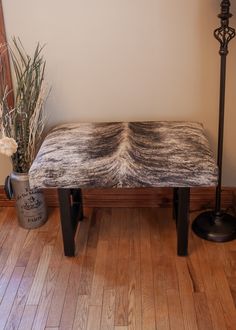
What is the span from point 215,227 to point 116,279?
0.60 metres

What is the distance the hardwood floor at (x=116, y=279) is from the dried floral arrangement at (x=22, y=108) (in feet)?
1.47

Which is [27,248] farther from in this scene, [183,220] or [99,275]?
[183,220]

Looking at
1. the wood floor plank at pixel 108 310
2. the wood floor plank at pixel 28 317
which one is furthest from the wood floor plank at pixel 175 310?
the wood floor plank at pixel 28 317

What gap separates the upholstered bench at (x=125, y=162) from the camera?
1843 millimetres

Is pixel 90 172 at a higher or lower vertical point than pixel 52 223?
higher

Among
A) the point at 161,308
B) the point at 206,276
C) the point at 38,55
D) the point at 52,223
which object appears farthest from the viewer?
the point at 52,223

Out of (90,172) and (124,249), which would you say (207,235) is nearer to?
(124,249)

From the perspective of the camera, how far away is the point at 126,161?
1870 mm

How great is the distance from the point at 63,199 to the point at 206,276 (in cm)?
72

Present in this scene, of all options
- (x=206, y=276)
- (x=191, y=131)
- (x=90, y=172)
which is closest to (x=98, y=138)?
(x=90, y=172)

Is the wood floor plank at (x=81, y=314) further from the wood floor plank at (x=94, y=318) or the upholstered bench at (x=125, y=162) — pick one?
the upholstered bench at (x=125, y=162)

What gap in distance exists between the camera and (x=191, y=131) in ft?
6.96

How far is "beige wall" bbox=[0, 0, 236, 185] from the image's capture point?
213 cm

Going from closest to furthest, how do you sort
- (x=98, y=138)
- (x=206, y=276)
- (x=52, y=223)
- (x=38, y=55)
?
(x=206, y=276)
(x=98, y=138)
(x=38, y=55)
(x=52, y=223)
